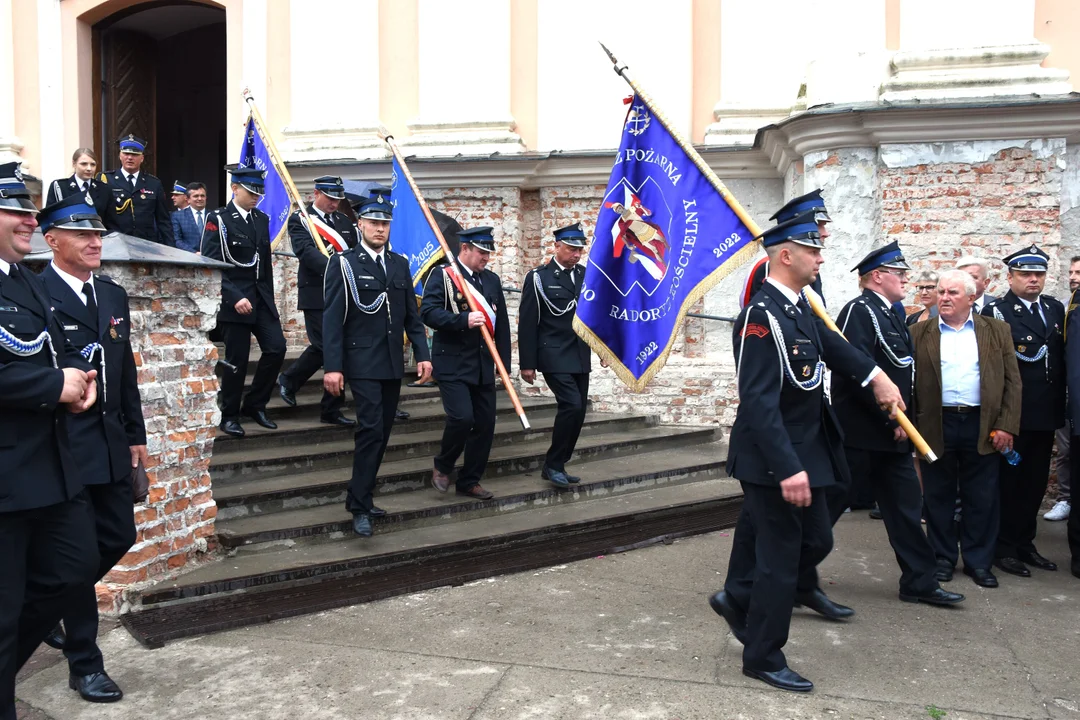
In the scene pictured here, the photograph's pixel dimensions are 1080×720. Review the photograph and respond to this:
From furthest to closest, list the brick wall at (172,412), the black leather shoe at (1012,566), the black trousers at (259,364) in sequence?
the black trousers at (259,364), the black leather shoe at (1012,566), the brick wall at (172,412)

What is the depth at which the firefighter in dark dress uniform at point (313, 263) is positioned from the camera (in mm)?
7730

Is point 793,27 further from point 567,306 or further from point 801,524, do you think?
point 801,524

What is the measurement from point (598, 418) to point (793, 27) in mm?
4132

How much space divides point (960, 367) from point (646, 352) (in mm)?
1741

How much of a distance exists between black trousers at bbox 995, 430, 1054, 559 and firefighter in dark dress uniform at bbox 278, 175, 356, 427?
4.47 meters

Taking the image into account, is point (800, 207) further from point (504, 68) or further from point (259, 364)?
point (504, 68)

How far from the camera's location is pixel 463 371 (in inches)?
264

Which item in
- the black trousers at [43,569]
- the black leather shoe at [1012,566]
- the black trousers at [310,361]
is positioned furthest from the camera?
the black trousers at [310,361]

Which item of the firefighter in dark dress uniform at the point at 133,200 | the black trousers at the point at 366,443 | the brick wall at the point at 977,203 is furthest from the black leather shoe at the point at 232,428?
the brick wall at the point at 977,203

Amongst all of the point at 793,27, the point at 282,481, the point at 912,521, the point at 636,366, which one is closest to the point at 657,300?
the point at 636,366

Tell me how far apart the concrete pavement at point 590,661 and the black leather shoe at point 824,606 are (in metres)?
0.09

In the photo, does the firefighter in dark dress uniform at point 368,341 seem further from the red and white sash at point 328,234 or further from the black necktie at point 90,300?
the black necktie at point 90,300

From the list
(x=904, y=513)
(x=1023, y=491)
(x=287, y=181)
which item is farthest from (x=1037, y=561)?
(x=287, y=181)

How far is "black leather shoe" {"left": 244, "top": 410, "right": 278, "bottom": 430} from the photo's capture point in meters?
7.16
